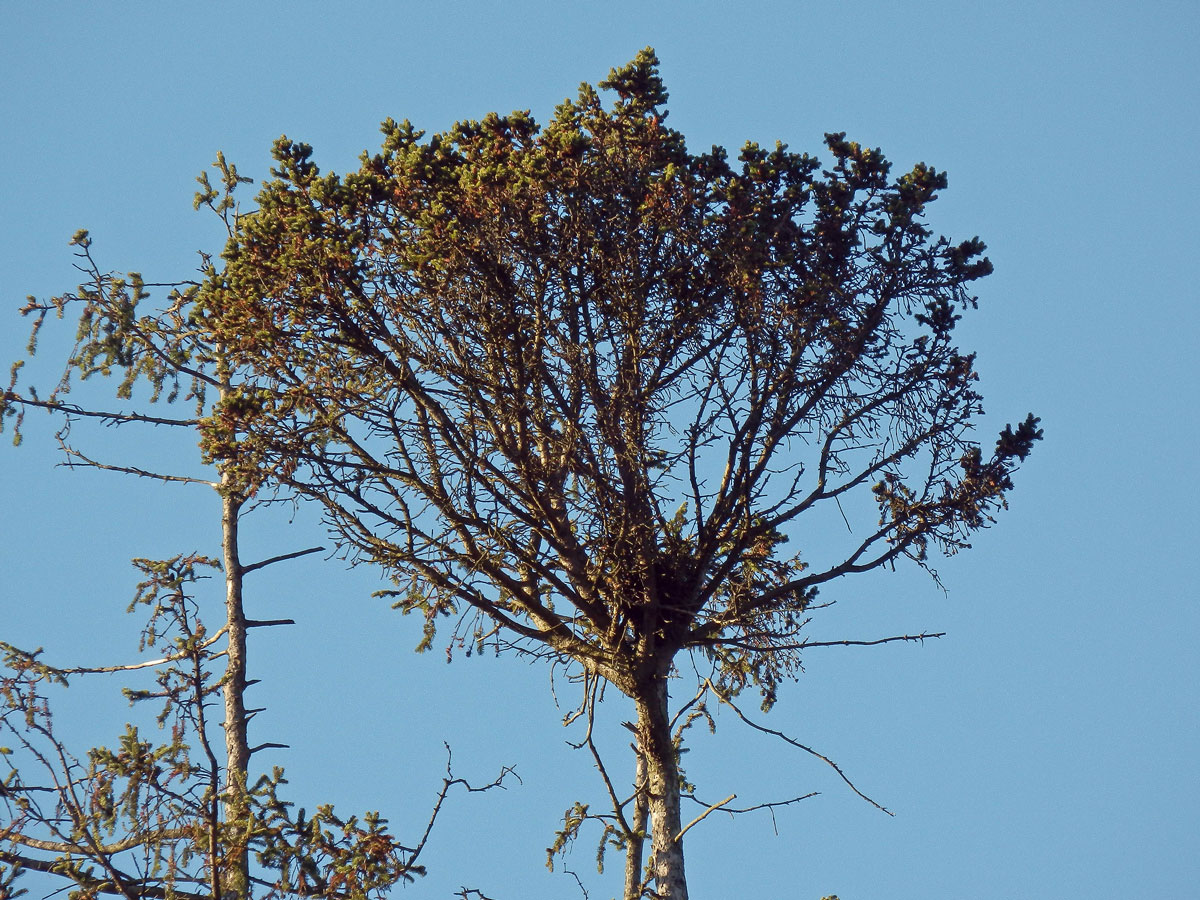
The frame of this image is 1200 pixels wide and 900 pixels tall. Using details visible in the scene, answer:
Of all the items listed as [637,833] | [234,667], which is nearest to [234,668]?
[234,667]

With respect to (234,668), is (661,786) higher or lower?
lower

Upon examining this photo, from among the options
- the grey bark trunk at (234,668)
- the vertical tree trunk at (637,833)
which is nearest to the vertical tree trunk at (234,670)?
the grey bark trunk at (234,668)

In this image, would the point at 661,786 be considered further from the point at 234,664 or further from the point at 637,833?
the point at 234,664

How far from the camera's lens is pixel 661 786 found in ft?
34.1

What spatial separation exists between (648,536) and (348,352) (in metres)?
2.72

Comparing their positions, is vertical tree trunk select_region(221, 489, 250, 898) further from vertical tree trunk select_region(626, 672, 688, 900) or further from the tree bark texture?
vertical tree trunk select_region(626, 672, 688, 900)

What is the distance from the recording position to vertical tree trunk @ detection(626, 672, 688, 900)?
9.87 m

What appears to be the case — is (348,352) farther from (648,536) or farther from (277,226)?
(648,536)

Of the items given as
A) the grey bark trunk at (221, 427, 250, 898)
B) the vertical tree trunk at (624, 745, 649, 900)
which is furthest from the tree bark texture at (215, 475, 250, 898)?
the vertical tree trunk at (624, 745, 649, 900)

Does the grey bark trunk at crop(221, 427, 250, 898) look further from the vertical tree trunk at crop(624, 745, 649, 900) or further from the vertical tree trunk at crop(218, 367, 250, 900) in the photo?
the vertical tree trunk at crop(624, 745, 649, 900)

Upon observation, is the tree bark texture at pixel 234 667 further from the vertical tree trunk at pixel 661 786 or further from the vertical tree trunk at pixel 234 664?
the vertical tree trunk at pixel 661 786

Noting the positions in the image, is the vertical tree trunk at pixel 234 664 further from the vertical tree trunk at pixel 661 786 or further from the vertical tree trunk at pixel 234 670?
the vertical tree trunk at pixel 661 786

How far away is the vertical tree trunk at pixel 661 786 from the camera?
9.87 metres

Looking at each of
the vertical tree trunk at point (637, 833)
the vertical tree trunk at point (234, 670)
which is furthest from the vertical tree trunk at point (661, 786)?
the vertical tree trunk at point (234, 670)
